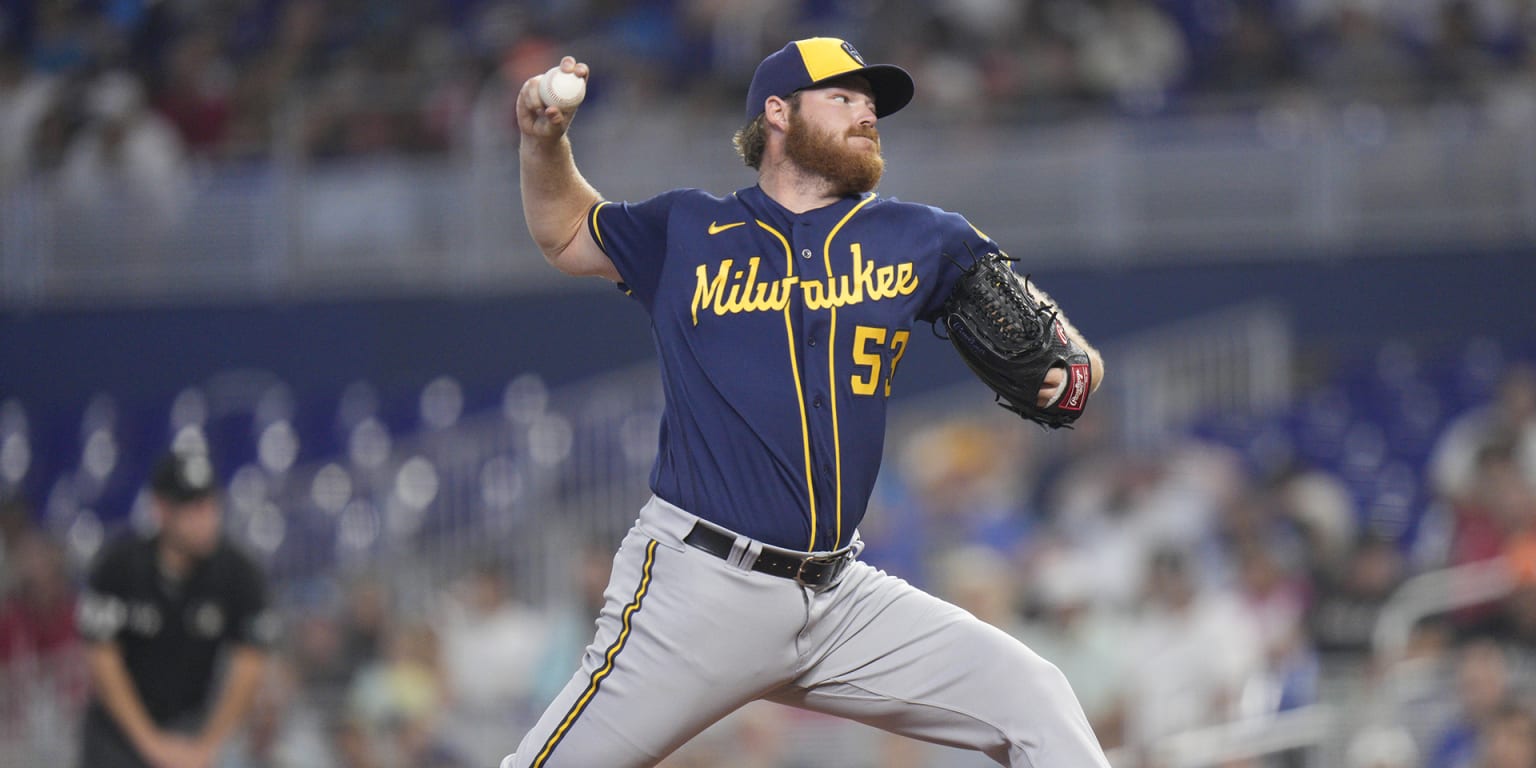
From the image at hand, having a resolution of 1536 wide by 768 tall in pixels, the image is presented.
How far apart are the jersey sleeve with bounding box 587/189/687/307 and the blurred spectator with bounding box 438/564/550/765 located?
513 centimetres

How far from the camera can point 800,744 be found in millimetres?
8914

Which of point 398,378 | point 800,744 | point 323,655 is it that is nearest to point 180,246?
point 398,378

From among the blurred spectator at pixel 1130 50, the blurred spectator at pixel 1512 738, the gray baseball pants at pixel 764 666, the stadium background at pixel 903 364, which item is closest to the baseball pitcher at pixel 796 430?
the gray baseball pants at pixel 764 666

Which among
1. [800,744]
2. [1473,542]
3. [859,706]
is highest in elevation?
[859,706]

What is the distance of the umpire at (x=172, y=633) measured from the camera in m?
6.62

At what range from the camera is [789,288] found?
14.1 ft

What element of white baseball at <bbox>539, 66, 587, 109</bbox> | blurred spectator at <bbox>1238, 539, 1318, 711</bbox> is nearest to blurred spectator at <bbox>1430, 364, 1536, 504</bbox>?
blurred spectator at <bbox>1238, 539, 1318, 711</bbox>

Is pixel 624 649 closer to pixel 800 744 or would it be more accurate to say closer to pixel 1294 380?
pixel 800 744

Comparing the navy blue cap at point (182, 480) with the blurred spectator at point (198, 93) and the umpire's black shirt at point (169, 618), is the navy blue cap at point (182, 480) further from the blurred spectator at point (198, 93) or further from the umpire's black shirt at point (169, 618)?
the blurred spectator at point (198, 93)

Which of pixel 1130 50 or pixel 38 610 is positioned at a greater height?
pixel 1130 50

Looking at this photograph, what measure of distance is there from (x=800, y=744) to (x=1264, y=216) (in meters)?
6.10

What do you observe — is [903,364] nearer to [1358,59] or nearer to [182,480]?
[1358,59]

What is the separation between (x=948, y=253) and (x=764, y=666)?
40.3 inches

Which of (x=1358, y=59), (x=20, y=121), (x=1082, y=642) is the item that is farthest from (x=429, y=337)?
(x=1082, y=642)
